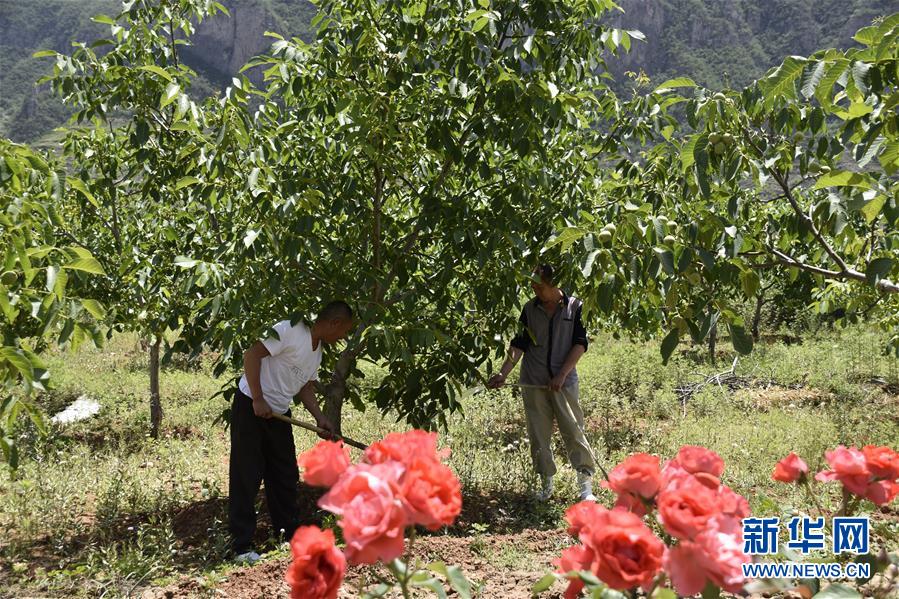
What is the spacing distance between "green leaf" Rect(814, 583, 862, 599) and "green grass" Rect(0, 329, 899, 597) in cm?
75

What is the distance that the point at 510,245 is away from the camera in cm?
379

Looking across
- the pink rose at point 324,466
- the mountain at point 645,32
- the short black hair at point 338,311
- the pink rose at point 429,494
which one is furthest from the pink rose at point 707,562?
the mountain at point 645,32

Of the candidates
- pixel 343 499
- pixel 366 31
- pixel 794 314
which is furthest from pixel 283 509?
pixel 794 314

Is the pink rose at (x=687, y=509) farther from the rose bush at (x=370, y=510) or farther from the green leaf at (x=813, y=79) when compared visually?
the green leaf at (x=813, y=79)

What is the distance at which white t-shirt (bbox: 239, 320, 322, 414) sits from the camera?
11.7 ft

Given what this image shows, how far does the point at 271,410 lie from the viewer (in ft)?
11.7

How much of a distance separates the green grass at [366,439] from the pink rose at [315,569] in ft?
5.44

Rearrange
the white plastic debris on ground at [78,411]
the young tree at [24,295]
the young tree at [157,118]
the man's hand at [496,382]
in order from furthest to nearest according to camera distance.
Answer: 1. the white plastic debris on ground at [78,411]
2. the man's hand at [496,382]
3. the young tree at [157,118]
4. the young tree at [24,295]

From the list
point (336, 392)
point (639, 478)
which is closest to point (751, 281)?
point (639, 478)

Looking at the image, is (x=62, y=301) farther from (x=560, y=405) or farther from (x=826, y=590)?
(x=560, y=405)

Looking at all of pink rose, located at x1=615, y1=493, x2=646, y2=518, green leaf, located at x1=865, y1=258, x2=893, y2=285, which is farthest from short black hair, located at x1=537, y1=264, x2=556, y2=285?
pink rose, located at x1=615, y1=493, x2=646, y2=518

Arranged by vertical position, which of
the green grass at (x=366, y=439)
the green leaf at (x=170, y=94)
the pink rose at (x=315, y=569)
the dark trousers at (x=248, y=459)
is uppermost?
the green leaf at (x=170, y=94)

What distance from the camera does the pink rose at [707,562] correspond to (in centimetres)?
105

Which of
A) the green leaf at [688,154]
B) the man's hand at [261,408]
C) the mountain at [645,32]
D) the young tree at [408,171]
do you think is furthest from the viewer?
the mountain at [645,32]
